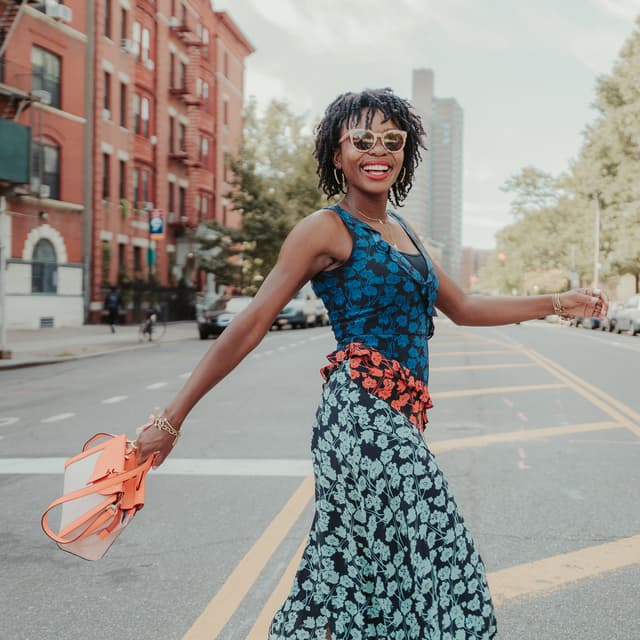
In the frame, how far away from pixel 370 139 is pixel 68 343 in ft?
75.7

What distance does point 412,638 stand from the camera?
255 centimetres

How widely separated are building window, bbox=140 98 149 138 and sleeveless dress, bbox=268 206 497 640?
39767 mm

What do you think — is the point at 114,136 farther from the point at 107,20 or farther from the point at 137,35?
A: the point at 137,35

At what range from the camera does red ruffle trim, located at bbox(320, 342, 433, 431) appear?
2572 mm

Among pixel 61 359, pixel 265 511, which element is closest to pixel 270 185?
pixel 61 359

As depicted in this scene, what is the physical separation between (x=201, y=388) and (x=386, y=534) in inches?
25.4

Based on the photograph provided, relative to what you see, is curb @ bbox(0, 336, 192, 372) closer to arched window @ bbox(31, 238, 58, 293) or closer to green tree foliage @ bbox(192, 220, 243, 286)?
arched window @ bbox(31, 238, 58, 293)

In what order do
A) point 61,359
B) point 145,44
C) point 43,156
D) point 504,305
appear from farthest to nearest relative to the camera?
point 145,44, point 43,156, point 61,359, point 504,305

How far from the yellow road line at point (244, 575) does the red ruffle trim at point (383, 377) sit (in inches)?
65.0

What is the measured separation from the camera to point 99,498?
8.03ft

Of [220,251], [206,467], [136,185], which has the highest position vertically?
[136,185]

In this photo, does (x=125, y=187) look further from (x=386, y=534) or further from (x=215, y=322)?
(x=386, y=534)

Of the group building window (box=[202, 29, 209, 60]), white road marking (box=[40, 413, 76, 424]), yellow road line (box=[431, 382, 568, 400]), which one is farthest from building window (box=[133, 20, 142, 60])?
white road marking (box=[40, 413, 76, 424])

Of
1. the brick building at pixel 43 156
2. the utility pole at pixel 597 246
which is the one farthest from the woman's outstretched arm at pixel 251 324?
the utility pole at pixel 597 246
